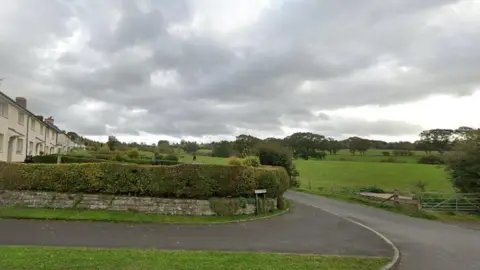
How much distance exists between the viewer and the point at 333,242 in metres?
12.7

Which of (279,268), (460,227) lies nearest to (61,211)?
(279,268)

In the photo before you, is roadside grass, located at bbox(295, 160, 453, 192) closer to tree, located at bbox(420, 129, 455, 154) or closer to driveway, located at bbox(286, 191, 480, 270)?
tree, located at bbox(420, 129, 455, 154)

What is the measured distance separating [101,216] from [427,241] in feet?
42.2

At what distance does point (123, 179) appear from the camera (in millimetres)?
18547

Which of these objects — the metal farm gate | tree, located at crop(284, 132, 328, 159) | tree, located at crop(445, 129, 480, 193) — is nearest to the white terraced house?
the metal farm gate

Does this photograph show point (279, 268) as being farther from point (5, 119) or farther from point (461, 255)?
point (5, 119)

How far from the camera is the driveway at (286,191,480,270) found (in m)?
10.2

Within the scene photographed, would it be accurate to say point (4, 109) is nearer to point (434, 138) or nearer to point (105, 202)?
point (105, 202)

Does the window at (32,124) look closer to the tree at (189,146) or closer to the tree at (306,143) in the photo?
the tree at (189,146)

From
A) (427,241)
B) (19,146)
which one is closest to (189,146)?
(19,146)

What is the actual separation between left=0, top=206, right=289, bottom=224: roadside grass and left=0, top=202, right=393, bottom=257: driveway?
33.0 inches

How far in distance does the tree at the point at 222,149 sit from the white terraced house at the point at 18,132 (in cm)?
2508

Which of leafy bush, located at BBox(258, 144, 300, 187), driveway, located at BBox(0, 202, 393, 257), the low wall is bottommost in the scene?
driveway, located at BBox(0, 202, 393, 257)

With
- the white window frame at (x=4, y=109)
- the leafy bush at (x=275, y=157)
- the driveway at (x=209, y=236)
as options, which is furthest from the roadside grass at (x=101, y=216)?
the leafy bush at (x=275, y=157)
